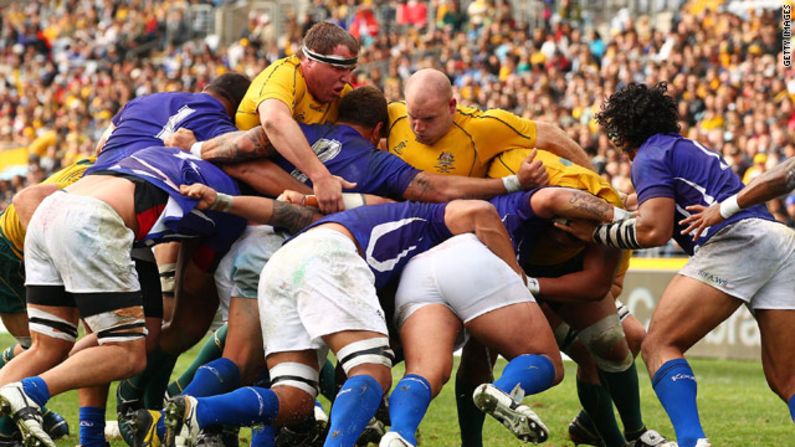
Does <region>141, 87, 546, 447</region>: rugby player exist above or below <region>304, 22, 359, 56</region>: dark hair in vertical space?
below

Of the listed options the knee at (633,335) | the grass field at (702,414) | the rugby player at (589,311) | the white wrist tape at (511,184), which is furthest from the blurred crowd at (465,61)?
the white wrist tape at (511,184)

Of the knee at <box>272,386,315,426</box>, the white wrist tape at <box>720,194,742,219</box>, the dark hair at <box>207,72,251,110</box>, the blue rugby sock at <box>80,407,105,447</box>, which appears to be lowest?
the blue rugby sock at <box>80,407,105,447</box>

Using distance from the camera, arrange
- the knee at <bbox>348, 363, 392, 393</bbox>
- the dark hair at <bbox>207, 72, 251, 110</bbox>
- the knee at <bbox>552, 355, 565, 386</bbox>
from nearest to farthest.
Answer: the knee at <bbox>348, 363, 392, 393</bbox> → the knee at <bbox>552, 355, 565, 386</bbox> → the dark hair at <bbox>207, 72, 251, 110</bbox>

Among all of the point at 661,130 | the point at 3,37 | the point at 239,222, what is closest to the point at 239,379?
the point at 239,222

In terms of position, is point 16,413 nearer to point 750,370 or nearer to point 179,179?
point 179,179

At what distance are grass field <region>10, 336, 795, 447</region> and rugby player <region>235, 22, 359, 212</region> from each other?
86.8 inches

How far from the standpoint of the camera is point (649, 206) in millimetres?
7199

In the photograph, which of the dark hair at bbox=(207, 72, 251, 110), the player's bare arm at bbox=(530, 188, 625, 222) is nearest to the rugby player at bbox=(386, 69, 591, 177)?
the player's bare arm at bbox=(530, 188, 625, 222)

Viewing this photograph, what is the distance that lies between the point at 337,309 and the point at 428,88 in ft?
5.85

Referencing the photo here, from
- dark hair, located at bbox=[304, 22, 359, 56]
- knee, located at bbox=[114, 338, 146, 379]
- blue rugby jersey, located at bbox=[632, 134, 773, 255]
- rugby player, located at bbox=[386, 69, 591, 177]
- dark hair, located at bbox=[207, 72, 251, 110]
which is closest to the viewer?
knee, located at bbox=[114, 338, 146, 379]

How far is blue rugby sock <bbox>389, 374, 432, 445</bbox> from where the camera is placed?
20.6 ft

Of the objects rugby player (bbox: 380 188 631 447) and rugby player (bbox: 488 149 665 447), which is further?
rugby player (bbox: 488 149 665 447)

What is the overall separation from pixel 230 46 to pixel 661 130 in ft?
84.2

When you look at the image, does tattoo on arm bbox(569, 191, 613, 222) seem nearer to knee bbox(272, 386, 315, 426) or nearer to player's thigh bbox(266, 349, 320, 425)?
player's thigh bbox(266, 349, 320, 425)
